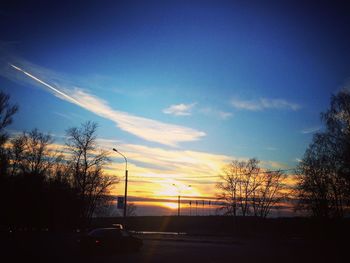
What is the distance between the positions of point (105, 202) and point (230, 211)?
30.5 m

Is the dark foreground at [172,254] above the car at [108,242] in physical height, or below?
below

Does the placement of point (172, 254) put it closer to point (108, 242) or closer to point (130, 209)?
point (108, 242)

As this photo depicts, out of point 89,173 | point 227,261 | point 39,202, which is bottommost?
point 227,261

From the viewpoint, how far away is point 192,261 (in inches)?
664

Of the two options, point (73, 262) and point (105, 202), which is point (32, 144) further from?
point (73, 262)

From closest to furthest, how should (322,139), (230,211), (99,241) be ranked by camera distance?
(99,241) → (322,139) → (230,211)

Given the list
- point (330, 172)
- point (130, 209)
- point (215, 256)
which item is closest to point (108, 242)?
point (215, 256)

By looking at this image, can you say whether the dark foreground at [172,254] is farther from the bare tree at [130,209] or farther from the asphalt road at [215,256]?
the bare tree at [130,209]

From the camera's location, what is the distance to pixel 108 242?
21.4m

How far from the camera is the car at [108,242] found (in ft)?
68.0

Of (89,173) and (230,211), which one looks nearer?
(89,173)

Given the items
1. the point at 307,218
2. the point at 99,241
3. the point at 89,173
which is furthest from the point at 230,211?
the point at 99,241

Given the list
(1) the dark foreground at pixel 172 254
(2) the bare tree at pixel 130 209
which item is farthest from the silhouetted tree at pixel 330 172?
(2) the bare tree at pixel 130 209

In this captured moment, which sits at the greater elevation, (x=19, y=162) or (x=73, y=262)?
(x=19, y=162)
